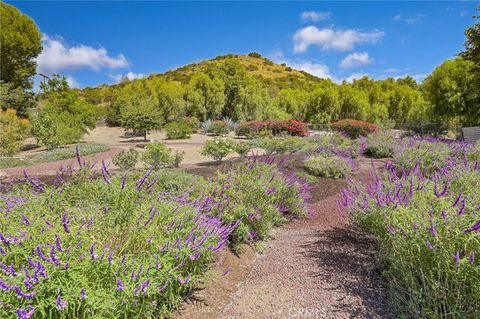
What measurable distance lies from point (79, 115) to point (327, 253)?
76.0ft

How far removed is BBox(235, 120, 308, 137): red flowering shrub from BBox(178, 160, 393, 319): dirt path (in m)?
18.1

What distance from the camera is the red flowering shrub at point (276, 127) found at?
73.8ft

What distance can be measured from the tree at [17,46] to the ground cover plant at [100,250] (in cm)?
2772

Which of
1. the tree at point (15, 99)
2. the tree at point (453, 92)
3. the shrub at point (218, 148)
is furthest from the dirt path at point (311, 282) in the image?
the tree at point (15, 99)

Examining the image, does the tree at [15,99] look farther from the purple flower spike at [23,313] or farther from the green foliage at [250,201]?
the purple flower spike at [23,313]

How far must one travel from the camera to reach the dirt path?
2584 millimetres

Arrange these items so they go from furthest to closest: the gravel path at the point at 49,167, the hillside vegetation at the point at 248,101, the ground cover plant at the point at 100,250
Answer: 1. the hillside vegetation at the point at 248,101
2. the gravel path at the point at 49,167
3. the ground cover plant at the point at 100,250

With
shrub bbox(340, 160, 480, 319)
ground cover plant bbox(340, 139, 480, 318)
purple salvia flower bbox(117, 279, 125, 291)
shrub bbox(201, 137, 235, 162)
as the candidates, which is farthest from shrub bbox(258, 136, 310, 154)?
purple salvia flower bbox(117, 279, 125, 291)

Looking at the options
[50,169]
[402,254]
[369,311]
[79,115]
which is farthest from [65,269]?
[79,115]

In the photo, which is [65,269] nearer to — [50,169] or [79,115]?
[50,169]

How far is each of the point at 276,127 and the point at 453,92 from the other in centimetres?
1192

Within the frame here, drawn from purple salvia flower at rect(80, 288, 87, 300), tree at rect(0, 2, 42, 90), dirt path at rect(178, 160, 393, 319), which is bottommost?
dirt path at rect(178, 160, 393, 319)

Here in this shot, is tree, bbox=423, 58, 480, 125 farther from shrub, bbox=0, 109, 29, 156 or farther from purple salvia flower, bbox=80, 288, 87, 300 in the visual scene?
shrub, bbox=0, 109, 29, 156

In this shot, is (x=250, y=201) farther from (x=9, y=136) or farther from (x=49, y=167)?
(x=9, y=136)
